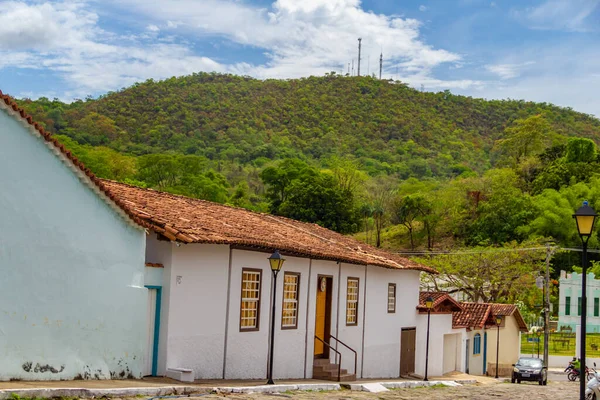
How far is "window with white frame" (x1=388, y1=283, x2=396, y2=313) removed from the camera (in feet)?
88.6

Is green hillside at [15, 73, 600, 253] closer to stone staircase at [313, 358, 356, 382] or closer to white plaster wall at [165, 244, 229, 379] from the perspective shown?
stone staircase at [313, 358, 356, 382]

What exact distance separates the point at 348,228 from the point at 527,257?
63.7 ft

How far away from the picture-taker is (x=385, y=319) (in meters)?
26.5

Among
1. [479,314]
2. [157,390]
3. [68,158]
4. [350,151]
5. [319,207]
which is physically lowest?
[479,314]

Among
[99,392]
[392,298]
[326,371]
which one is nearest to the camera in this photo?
[99,392]

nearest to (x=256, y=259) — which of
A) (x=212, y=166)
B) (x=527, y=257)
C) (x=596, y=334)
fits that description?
(x=527, y=257)

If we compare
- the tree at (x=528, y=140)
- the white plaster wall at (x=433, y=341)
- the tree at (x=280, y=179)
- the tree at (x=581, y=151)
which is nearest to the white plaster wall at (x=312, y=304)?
the white plaster wall at (x=433, y=341)

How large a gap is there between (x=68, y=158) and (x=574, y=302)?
5441 centimetres

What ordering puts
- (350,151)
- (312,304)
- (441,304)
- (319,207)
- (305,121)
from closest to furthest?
1. (312,304)
2. (441,304)
3. (319,207)
4. (350,151)
5. (305,121)

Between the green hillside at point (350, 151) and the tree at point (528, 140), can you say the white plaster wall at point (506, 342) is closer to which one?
the green hillside at point (350, 151)

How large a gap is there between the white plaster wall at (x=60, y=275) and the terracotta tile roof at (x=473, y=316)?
23763 mm

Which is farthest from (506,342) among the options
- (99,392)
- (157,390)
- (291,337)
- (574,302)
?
(99,392)

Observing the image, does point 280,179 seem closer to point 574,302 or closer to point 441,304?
point 574,302

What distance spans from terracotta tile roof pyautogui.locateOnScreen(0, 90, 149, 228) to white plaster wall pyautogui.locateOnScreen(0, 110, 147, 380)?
91mm
